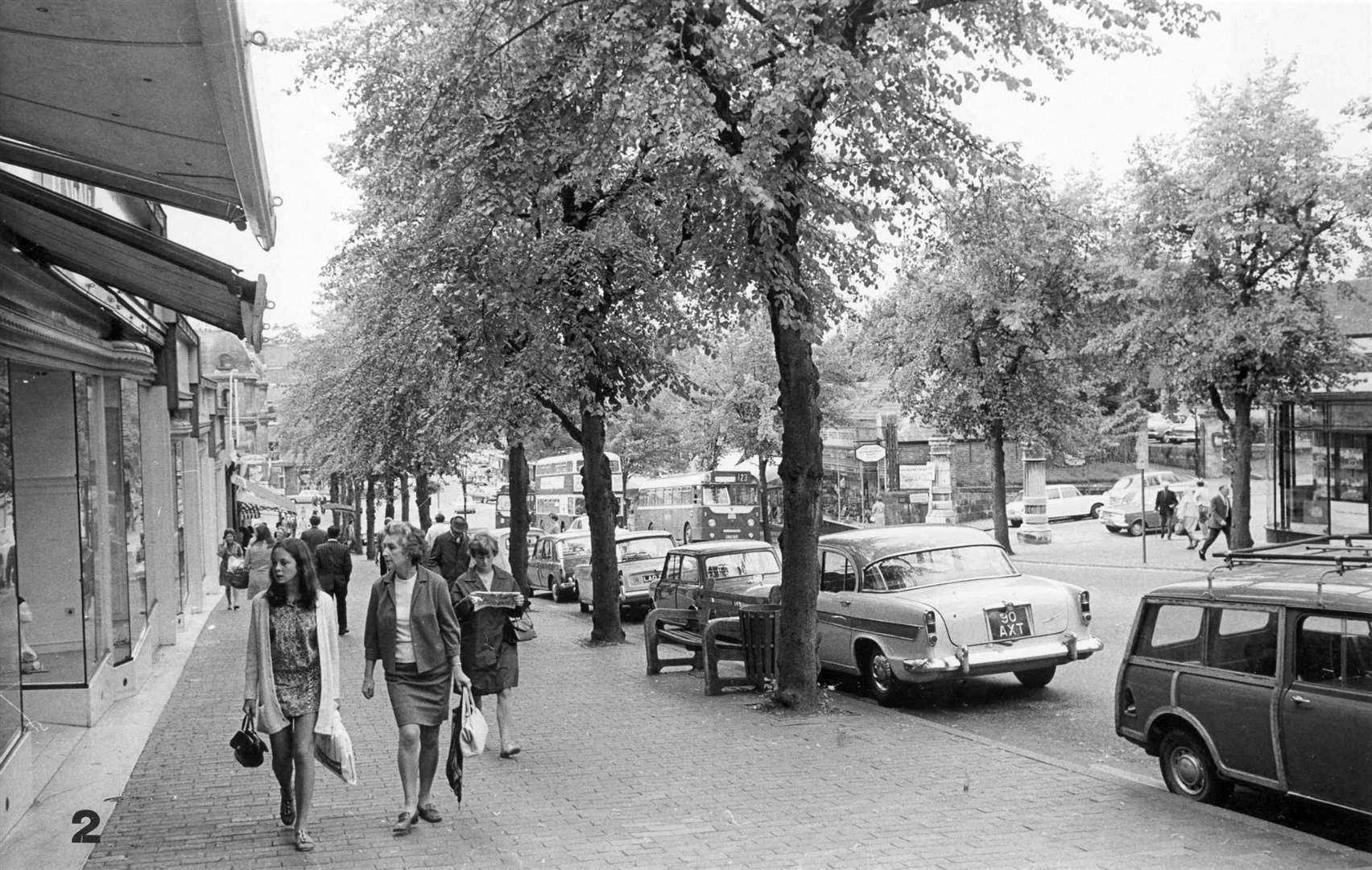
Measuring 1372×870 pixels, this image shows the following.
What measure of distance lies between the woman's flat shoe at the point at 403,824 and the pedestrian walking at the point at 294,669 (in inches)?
18.7

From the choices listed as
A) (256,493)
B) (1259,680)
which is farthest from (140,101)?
(256,493)

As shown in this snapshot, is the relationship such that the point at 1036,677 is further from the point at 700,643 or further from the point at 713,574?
the point at 713,574

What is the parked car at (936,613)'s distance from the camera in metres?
11.4

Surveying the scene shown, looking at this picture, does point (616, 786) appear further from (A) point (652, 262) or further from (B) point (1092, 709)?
(A) point (652, 262)

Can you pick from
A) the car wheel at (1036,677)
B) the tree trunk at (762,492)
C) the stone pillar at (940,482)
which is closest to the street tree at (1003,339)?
the tree trunk at (762,492)

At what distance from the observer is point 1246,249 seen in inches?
979

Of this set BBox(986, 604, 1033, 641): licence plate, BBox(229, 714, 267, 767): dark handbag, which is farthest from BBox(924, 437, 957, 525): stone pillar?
BBox(229, 714, 267, 767): dark handbag

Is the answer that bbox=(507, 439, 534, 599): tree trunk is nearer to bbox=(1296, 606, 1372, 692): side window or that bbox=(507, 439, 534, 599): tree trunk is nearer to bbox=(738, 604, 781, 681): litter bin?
bbox=(738, 604, 781, 681): litter bin

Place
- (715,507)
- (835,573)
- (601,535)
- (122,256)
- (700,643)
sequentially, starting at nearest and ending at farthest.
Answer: (122,256) → (835,573) → (700,643) → (601,535) → (715,507)

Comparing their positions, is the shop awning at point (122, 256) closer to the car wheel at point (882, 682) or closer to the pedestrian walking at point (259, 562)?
the pedestrian walking at point (259, 562)

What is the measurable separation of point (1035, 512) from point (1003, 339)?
7.10 metres

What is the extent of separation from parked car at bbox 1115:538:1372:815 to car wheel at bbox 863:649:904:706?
354cm

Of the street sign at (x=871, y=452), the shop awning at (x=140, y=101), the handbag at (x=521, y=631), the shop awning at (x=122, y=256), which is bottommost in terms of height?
the handbag at (x=521, y=631)

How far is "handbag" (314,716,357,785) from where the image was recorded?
22.6 ft
